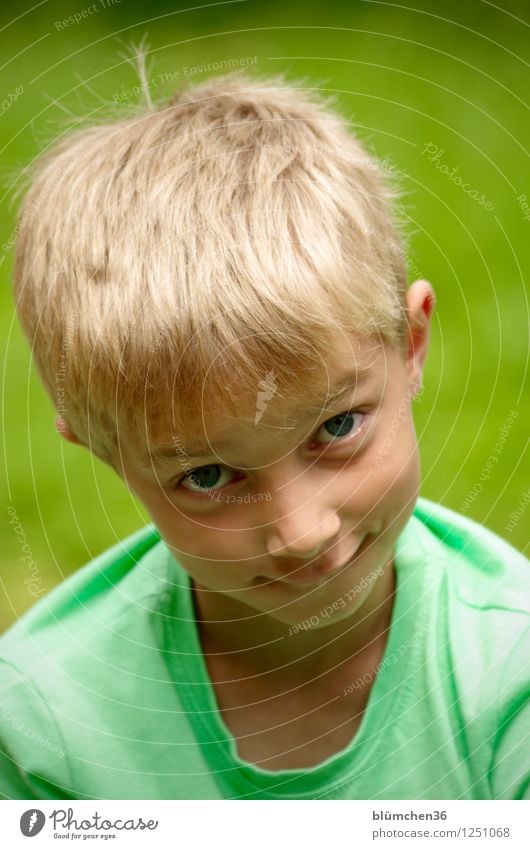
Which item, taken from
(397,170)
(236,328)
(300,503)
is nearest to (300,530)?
(300,503)

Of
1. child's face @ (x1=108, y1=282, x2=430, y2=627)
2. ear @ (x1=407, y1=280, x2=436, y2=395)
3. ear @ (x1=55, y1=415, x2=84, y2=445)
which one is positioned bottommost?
child's face @ (x1=108, y1=282, x2=430, y2=627)

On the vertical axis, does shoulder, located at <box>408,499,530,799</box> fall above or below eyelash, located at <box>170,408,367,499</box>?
below

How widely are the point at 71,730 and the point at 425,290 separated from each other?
1.33 ft

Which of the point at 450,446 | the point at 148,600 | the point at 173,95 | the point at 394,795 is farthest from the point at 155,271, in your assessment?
the point at 450,446

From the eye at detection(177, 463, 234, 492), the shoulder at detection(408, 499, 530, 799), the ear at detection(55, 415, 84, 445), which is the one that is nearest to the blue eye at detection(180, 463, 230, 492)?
the eye at detection(177, 463, 234, 492)

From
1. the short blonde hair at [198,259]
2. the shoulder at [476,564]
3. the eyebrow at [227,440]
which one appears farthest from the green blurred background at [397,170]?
the eyebrow at [227,440]

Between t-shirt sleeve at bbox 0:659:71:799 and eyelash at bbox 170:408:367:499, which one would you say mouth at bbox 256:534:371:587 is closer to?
eyelash at bbox 170:408:367:499

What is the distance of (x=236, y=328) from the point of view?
633mm

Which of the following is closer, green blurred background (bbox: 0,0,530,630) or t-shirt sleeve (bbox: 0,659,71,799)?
t-shirt sleeve (bbox: 0,659,71,799)

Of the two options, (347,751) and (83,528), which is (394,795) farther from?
(83,528)

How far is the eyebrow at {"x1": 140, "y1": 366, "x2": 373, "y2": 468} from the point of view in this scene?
65 centimetres

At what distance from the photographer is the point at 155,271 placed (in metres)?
0.65

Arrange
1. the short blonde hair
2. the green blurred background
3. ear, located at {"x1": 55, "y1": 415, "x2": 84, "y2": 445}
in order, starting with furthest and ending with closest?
the green blurred background, ear, located at {"x1": 55, "y1": 415, "x2": 84, "y2": 445}, the short blonde hair

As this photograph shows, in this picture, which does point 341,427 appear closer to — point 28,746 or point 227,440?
point 227,440
